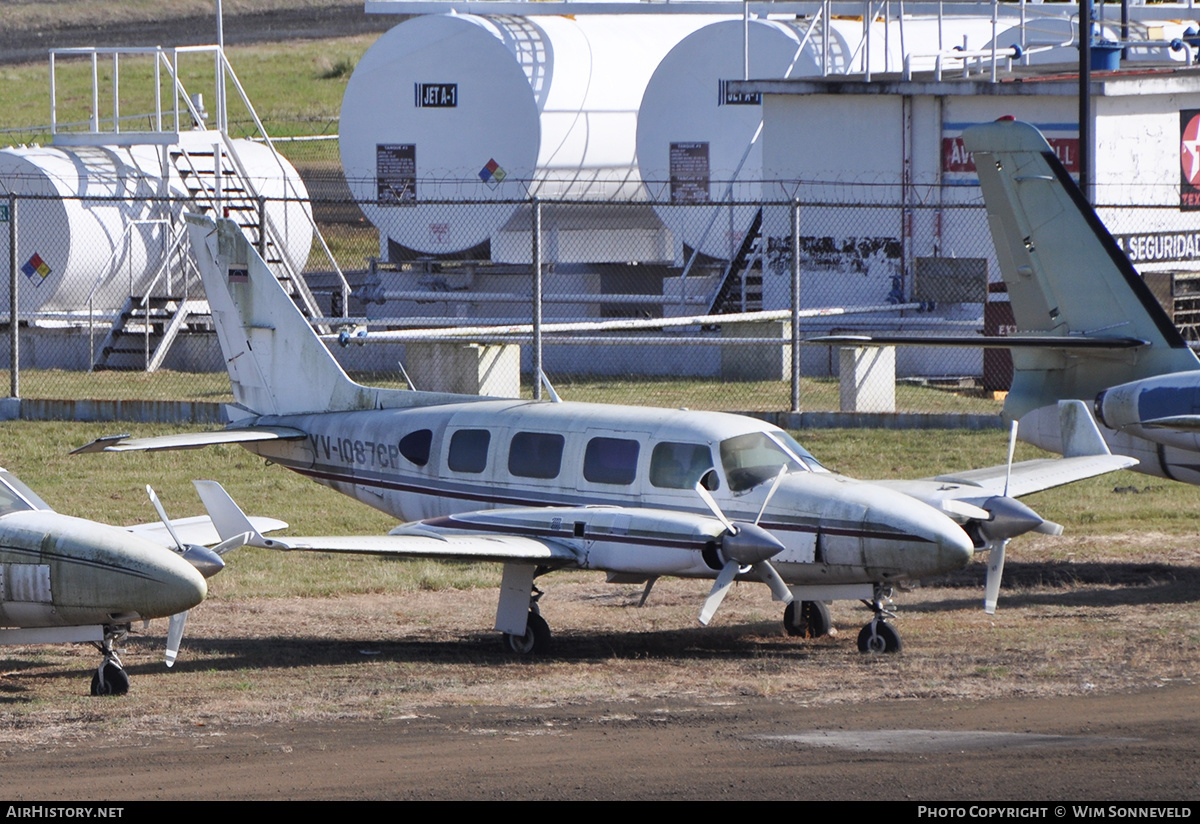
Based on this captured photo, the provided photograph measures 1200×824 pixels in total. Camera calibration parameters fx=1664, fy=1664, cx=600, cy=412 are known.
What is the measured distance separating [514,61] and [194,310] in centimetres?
737

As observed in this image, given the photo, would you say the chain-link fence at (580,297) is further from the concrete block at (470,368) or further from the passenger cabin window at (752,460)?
the passenger cabin window at (752,460)

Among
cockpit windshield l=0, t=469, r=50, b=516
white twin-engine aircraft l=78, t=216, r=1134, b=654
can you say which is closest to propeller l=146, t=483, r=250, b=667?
white twin-engine aircraft l=78, t=216, r=1134, b=654

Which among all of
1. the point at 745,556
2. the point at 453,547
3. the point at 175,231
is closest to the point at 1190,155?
the point at 175,231

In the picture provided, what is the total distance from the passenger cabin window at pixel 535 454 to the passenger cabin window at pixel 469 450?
267mm

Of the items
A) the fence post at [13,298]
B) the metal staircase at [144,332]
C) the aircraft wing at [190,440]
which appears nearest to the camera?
the aircraft wing at [190,440]

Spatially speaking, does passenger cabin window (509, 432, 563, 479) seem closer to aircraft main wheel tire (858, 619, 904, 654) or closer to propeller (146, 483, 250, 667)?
aircraft main wheel tire (858, 619, 904, 654)

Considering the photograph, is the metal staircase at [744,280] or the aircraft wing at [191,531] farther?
the metal staircase at [744,280]

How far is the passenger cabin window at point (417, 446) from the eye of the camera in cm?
1373

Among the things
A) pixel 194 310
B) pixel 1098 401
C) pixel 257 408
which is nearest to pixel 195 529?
pixel 257 408

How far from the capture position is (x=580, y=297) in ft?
98.2

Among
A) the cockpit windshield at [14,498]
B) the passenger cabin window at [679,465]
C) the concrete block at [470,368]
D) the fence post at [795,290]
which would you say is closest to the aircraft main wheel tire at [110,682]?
the cockpit windshield at [14,498]

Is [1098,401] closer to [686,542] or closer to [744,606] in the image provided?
[744,606]

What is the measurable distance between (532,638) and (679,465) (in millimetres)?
1723

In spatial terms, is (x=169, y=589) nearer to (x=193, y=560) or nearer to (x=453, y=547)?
(x=193, y=560)
